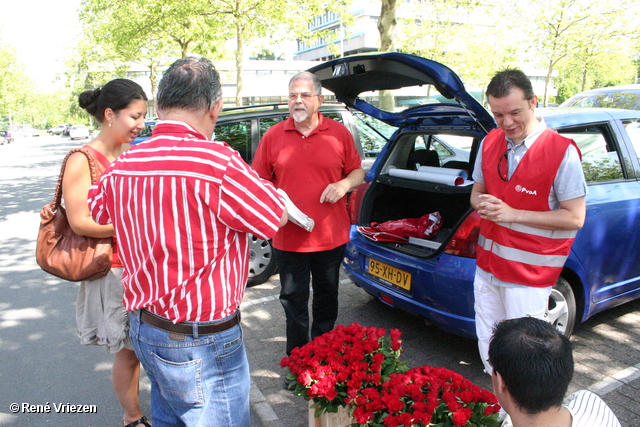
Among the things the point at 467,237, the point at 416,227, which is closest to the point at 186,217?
the point at 467,237

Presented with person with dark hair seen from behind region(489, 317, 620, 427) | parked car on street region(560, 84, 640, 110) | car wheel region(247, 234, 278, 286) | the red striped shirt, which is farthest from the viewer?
parked car on street region(560, 84, 640, 110)

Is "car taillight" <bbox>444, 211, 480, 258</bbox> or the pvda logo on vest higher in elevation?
the pvda logo on vest

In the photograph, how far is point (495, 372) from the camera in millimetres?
1541

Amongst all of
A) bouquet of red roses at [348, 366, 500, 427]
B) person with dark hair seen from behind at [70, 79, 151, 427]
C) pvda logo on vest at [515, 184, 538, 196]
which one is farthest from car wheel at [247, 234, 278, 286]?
bouquet of red roses at [348, 366, 500, 427]

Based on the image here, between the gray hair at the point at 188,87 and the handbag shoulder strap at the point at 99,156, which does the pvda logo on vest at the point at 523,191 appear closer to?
the gray hair at the point at 188,87

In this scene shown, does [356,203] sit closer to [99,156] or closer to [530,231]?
[530,231]

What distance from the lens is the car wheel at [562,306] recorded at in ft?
10.5

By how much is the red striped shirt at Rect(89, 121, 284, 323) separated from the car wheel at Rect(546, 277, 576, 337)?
2.36 m

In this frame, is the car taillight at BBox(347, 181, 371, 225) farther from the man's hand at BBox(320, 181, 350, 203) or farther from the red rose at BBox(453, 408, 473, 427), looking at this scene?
the red rose at BBox(453, 408, 473, 427)

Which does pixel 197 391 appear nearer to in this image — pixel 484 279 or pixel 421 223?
pixel 484 279

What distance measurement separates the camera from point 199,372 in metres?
1.72

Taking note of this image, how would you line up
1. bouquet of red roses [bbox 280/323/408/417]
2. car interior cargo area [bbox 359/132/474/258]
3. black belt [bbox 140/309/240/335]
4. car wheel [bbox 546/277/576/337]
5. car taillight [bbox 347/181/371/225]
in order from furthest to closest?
car taillight [bbox 347/181/371/225]
car interior cargo area [bbox 359/132/474/258]
car wheel [bbox 546/277/576/337]
bouquet of red roses [bbox 280/323/408/417]
black belt [bbox 140/309/240/335]

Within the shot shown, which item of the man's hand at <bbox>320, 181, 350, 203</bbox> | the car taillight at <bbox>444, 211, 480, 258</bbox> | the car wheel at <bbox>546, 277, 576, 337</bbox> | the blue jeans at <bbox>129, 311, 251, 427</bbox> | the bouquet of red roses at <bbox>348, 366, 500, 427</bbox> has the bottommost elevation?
the car wheel at <bbox>546, 277, 576, 337</bbox>

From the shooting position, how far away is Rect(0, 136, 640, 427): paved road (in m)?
3.04
